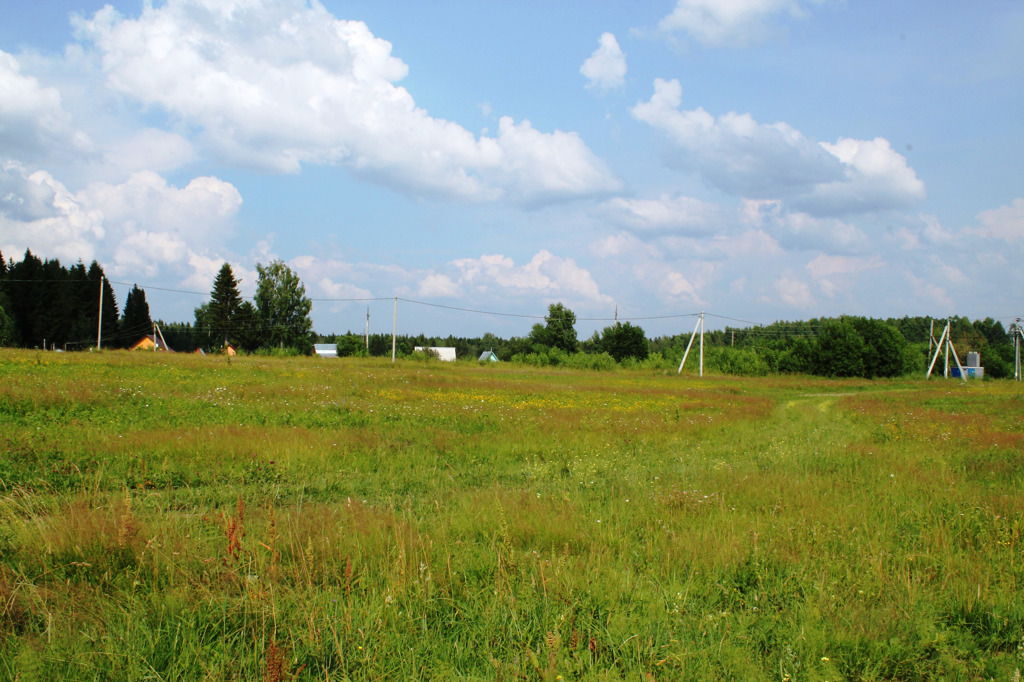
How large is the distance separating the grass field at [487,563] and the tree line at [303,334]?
50.7 m

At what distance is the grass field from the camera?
3.15m

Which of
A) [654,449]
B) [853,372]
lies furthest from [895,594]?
[853,372]

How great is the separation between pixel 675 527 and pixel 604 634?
219 cm

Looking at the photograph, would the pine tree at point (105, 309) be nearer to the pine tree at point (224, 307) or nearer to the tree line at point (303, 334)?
the tree line at point (303, 334)

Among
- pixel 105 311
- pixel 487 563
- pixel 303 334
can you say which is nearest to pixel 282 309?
pixel 303 334

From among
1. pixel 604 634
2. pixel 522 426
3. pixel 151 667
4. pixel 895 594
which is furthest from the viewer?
pixel 522 426

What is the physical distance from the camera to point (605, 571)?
4.14 meters

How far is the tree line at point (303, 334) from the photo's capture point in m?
62.8

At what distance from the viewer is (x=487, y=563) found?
428cm

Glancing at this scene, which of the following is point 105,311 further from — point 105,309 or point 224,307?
point 224,307

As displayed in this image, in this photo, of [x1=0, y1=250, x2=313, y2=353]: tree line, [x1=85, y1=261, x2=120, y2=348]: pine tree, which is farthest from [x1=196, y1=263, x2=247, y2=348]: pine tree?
[x1=85, y1=261, x2=120, y2=348]: pine tree

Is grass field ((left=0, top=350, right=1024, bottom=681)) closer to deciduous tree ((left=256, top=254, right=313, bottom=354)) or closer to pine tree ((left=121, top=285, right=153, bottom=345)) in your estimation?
deciduous tree ((left=256, top=254, right=313, bottom=354))

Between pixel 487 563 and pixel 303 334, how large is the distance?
85149 millimetres

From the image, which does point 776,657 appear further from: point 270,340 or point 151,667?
point 270,340
